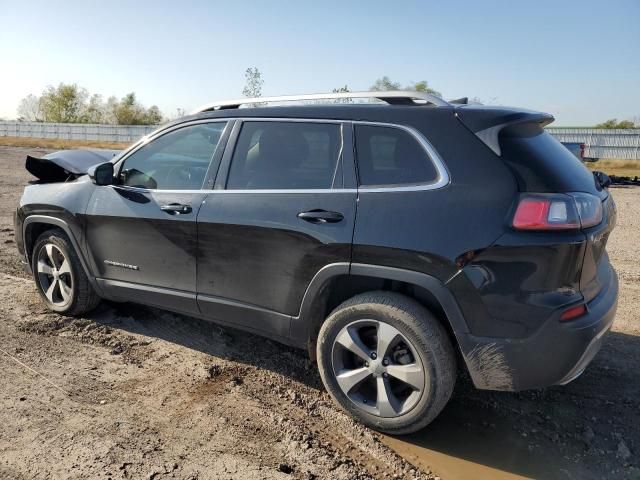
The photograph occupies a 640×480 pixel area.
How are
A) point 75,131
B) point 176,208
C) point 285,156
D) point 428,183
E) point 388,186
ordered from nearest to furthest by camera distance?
point 428,183 < point 388,186 < point 285,156 < point 176,208 < point 75,131

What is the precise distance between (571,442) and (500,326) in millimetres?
955

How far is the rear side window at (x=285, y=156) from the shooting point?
120 inches

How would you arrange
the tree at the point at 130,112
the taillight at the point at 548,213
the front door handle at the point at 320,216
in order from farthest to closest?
1. the tree at the point at 130,112
2. the front door handle at the point at 320,216
3. the taillight at the point at 548,213

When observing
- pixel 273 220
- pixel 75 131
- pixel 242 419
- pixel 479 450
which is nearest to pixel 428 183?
pixel 273 220

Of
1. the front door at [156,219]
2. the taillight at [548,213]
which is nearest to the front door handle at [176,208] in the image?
the front door at [156,219]

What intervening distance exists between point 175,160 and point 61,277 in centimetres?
159

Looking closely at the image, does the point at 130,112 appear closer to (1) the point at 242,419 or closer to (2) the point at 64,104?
(2) the point at 64,104

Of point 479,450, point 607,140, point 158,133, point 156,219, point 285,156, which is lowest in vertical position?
point 479,450

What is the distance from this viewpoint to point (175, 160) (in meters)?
3.78

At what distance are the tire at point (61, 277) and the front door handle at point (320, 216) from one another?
2.32 meters

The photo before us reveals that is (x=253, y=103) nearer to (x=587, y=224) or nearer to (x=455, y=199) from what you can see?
(x=455, y=199)

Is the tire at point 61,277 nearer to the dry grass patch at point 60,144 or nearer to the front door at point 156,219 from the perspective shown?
the front door at point 156,219

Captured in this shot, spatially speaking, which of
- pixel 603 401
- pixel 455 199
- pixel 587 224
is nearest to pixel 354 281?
pixel 455 199

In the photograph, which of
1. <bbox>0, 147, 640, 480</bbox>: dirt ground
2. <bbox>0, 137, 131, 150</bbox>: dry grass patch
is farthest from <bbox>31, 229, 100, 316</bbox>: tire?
<bbox>0, 137, 131, 150</bbox>: dry grass patch
